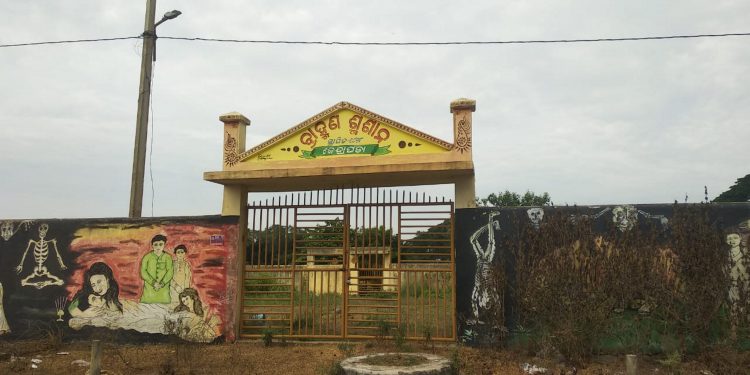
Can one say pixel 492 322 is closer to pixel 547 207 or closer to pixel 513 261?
pixel 513 261

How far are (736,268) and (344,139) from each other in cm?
600

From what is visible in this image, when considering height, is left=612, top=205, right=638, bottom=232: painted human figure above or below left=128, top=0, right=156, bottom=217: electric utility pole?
below

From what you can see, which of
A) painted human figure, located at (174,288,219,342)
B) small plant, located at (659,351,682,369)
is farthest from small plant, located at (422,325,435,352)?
painted human figure, located at (174,288,219,342)

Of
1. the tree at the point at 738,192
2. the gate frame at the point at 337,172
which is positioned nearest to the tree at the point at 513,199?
the tree at the point at 738,192

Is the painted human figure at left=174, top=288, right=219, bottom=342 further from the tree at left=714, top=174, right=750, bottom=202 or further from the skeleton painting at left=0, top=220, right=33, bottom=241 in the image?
the tree at left=714, top=174, right=750, bottom=202

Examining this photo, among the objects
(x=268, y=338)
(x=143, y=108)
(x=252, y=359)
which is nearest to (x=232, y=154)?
(x=143, y=108)

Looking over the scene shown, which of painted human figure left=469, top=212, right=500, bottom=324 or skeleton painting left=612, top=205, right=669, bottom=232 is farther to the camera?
painted human figure left=469, top=212, right=500, bottom=324

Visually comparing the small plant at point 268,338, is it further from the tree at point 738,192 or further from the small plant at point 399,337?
the tree at point 738,192

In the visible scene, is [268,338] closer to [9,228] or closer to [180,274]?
[180,274]

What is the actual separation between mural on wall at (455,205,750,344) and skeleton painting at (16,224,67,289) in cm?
713

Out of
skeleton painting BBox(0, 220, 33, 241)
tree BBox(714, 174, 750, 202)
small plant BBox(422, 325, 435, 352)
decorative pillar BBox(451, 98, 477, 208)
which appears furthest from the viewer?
tree BBox(714, 174, 750, 202)

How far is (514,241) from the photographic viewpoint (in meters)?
7.95

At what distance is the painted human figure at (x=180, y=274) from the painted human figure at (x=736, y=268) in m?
8.23

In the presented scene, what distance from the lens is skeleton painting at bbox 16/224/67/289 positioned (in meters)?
9.38
